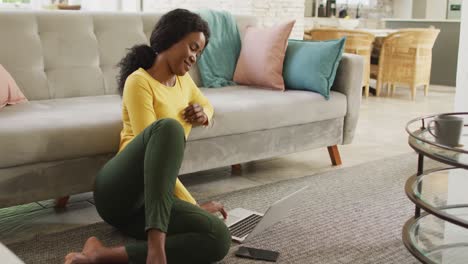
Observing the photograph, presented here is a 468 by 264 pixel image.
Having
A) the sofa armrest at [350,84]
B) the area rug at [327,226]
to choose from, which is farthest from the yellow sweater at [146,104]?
the sofa armrest at [350,84]

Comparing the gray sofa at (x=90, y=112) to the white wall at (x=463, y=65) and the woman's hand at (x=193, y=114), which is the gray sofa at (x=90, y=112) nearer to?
the woman's hand at (x=193, y=114)

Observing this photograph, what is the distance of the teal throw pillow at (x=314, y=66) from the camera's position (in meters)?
3.21

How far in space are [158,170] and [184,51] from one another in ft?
1.75

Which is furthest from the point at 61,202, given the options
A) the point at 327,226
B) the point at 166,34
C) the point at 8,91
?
the point at 327,226

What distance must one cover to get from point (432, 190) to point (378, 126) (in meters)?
3.10

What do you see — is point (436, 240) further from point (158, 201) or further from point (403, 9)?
point (403, 9)

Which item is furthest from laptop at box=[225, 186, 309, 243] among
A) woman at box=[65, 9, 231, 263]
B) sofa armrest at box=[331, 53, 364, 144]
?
sofa armrest at box=[331, 53, 364, 144]

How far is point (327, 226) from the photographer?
2373 millimetres

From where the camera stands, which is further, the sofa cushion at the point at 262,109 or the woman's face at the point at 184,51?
the sofa cushion at the point at 262,109

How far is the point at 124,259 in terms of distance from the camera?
1773 mm

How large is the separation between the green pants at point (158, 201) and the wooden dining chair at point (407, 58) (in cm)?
509

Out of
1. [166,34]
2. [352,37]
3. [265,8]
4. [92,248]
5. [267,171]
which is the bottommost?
[267,171]

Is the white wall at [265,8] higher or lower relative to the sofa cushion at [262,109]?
higher

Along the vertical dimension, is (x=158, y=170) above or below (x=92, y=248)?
above
